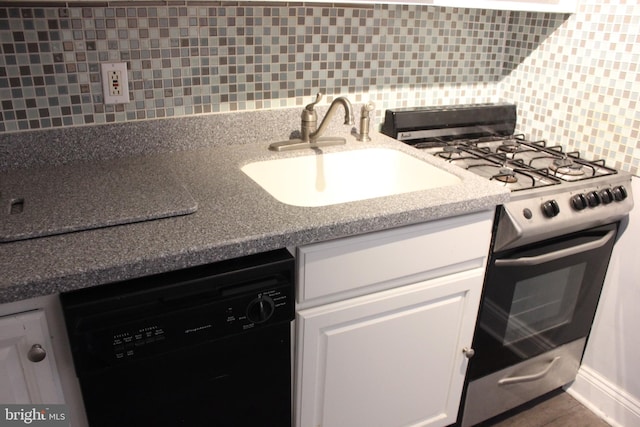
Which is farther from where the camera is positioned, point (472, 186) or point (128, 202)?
point (472, 186)

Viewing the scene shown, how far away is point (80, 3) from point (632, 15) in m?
1.60

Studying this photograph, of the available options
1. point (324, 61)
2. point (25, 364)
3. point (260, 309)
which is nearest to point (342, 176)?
point (324, 61)

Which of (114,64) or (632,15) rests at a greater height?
(632,15)

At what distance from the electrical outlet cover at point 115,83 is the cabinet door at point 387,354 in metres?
0.79

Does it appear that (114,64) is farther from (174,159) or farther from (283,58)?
(283,58)

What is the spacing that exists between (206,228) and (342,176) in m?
0.71

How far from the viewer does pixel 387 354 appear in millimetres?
1423

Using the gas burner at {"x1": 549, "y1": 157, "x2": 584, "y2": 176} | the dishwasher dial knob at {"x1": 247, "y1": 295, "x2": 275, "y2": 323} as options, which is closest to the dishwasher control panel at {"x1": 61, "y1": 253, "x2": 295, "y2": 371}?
the dishwasher dial knob at {"x1": 247, "y1": 295, "x2": 275, "y2": 323}

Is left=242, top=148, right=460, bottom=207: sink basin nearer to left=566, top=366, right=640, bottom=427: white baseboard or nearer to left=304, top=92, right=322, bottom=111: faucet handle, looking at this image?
left=304, top=92, right=322, bottom=111: faucet handle

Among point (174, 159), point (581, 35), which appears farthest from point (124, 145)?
point (581, 35)

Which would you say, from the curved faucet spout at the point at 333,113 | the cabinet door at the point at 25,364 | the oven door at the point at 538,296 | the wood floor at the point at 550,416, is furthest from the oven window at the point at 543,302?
the cabinet door at the point at 25,364

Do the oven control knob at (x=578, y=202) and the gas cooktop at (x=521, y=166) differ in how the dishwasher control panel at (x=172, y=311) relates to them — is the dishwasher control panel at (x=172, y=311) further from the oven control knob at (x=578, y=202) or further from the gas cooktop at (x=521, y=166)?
the oven control knob at (x=578, y=202)

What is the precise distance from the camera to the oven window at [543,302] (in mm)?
1606

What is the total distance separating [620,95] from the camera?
1.69 m
